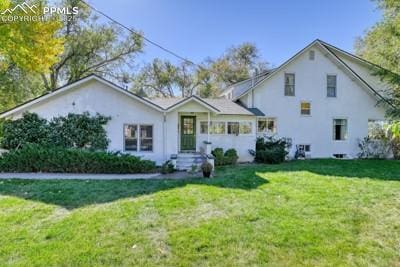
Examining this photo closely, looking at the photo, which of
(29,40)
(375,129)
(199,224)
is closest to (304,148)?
(375,129)

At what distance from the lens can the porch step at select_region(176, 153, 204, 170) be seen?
49.7 ft

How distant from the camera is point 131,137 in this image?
1577cm

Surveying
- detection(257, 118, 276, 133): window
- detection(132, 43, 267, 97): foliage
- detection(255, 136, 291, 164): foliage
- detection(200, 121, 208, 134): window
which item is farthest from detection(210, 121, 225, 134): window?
detection(132, 43, 267, 97): foliage

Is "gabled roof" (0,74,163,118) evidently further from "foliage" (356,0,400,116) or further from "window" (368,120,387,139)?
"foliage" (356,0,400,116)

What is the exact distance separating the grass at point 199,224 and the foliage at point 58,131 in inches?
200

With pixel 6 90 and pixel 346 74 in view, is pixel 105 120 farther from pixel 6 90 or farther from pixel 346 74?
pixel 346 74

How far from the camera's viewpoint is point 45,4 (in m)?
14.7

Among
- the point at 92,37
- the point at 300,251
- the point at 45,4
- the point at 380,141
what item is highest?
the point at 92,37

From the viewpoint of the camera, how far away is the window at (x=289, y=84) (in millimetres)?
Result: 19513

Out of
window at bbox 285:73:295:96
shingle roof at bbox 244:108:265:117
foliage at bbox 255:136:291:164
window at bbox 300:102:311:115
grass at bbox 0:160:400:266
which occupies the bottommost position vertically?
grass at bbox 0:160:400:266

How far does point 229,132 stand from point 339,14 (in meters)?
9.33

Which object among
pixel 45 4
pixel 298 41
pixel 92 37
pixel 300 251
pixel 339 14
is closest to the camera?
pixel 300 251

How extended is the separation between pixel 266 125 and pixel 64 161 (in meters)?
12.1

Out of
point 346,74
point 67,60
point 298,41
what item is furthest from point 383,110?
point 67,60
